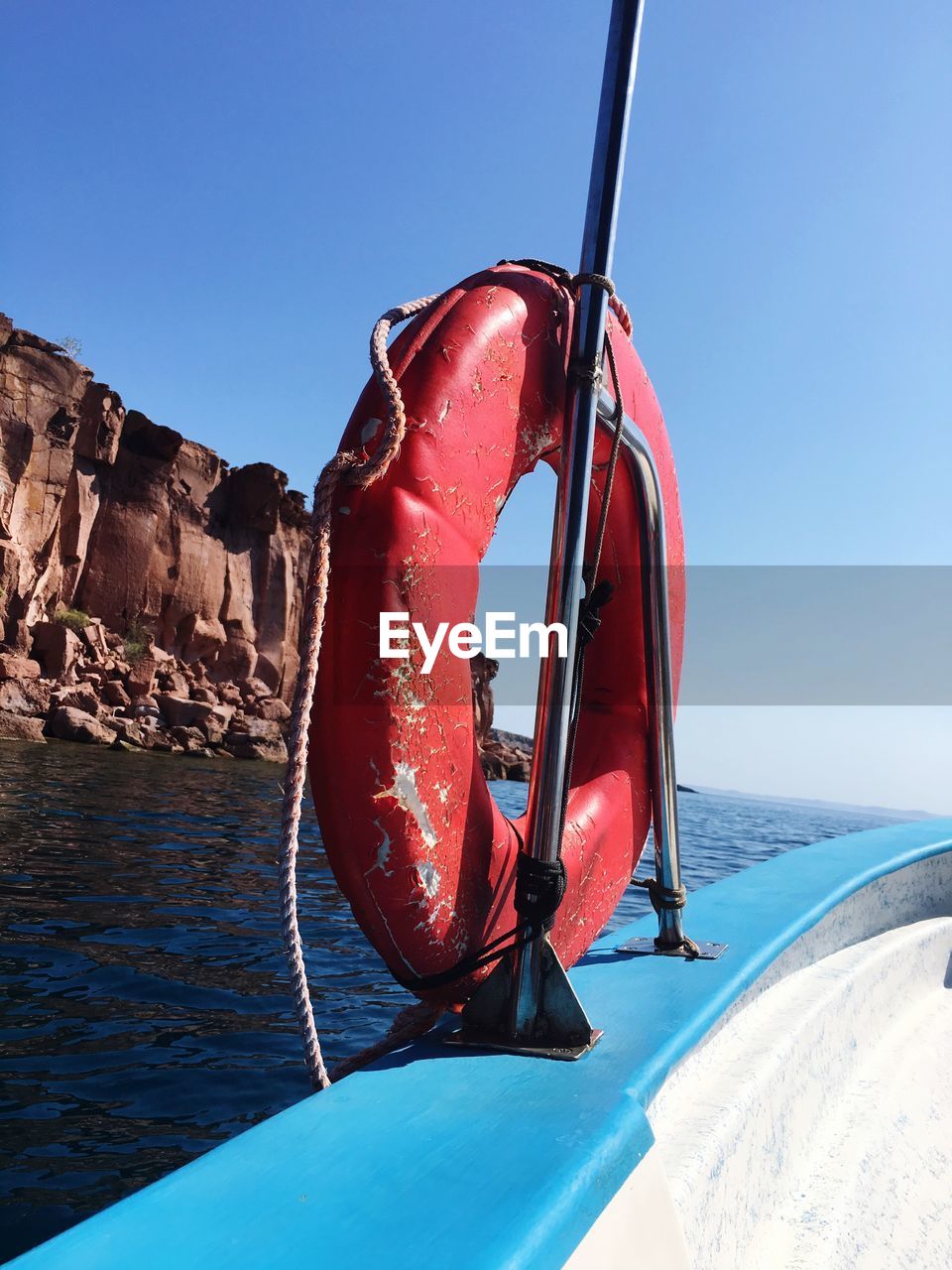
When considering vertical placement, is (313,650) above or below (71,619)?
below

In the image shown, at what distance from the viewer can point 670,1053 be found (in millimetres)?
1002

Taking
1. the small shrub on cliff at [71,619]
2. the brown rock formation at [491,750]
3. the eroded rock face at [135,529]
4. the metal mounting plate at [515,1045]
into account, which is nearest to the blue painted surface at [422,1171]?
the metal mounting plate at [515,1045]

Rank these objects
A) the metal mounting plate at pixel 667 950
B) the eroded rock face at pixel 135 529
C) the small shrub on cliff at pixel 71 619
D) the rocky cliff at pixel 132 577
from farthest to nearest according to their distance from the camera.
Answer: the small shrub on cliff at pixel 71 619 < the eroded rock face at pixel 135 529 < the rocky cliff at pixel 132 577 < the metal mounting plate at pixel 667 950

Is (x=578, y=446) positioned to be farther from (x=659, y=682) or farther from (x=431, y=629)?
(x=659, y=682)

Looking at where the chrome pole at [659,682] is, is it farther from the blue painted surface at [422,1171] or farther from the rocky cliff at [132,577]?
the rocky cliff at [132,577]

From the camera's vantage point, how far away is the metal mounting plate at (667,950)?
1.40 metres

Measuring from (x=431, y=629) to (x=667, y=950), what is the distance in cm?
81

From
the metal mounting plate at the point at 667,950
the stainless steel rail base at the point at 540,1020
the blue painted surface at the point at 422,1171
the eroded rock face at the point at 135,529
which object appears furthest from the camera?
the eroded rock face at the point at 135,529

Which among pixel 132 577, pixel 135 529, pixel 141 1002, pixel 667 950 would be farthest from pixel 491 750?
pixel 667 950

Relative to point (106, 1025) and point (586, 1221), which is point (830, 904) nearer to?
point (586, 1221)

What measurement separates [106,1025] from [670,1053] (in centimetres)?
191

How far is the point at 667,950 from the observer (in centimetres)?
144

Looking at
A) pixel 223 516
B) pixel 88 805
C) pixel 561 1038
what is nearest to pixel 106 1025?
pixel 561 1038

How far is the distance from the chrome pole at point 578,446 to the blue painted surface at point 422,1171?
17 centimetres
